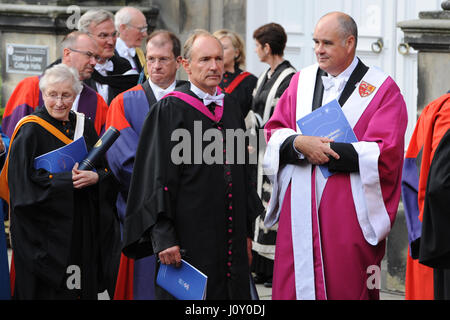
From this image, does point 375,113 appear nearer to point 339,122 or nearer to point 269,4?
point 339,122

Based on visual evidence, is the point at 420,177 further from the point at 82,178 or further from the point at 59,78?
the point at 59,78

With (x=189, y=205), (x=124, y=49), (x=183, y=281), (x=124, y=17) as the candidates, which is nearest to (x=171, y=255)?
(x=183, y=281)

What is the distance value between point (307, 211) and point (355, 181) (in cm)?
34

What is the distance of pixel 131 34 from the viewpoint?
867 centimetres

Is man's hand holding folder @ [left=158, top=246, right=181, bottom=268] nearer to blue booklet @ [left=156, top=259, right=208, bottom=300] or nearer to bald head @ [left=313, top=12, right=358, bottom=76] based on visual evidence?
blue booklet @ [left=156, top=259, right=208, bottom=300]

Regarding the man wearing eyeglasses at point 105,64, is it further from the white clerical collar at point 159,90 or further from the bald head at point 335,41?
the bald head at point 335,41

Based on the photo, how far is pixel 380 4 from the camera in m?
8.95

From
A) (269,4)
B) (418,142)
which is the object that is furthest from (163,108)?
(269,4)

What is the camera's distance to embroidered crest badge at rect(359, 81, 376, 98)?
19.9 feet

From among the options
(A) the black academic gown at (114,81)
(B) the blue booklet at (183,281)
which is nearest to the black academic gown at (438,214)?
(B) the blue booklet at (183,281)

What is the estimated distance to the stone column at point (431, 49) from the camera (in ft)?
24.1

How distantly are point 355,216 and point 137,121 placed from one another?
1.70 meters

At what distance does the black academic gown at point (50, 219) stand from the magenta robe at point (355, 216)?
1342 mm
